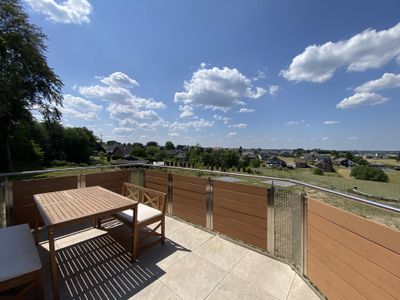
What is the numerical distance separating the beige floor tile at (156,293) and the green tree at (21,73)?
1264cm

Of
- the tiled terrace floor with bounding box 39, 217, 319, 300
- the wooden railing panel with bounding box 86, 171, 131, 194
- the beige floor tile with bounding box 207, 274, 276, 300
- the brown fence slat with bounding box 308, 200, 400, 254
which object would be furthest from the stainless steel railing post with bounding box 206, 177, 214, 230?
the wooden railing panel with bounding box 86, 171, 131, 194

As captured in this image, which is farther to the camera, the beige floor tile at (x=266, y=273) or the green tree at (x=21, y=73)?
the green tree at (x=21, y=73)

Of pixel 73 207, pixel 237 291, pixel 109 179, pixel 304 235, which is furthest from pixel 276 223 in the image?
pixel 109 179

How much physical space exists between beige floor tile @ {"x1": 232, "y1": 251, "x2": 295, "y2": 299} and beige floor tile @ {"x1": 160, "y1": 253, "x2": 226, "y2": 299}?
272 millimetres

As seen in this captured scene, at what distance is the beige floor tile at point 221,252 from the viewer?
2510 mm

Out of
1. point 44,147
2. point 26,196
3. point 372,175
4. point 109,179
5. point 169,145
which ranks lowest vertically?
point 372,175

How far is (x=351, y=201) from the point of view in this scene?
64.1 inches

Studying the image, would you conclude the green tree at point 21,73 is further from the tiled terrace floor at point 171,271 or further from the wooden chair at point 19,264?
the wooden chair at point 19,264

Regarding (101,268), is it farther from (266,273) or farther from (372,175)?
(372,175)

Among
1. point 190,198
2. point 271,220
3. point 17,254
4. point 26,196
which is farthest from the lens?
point 190,198

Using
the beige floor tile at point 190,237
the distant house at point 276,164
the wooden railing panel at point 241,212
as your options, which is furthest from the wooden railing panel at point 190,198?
the distant house at point 276,164

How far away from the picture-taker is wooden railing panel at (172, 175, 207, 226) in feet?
11.3

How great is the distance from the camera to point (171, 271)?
2305 mm

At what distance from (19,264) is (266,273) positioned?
2355 millimetres
